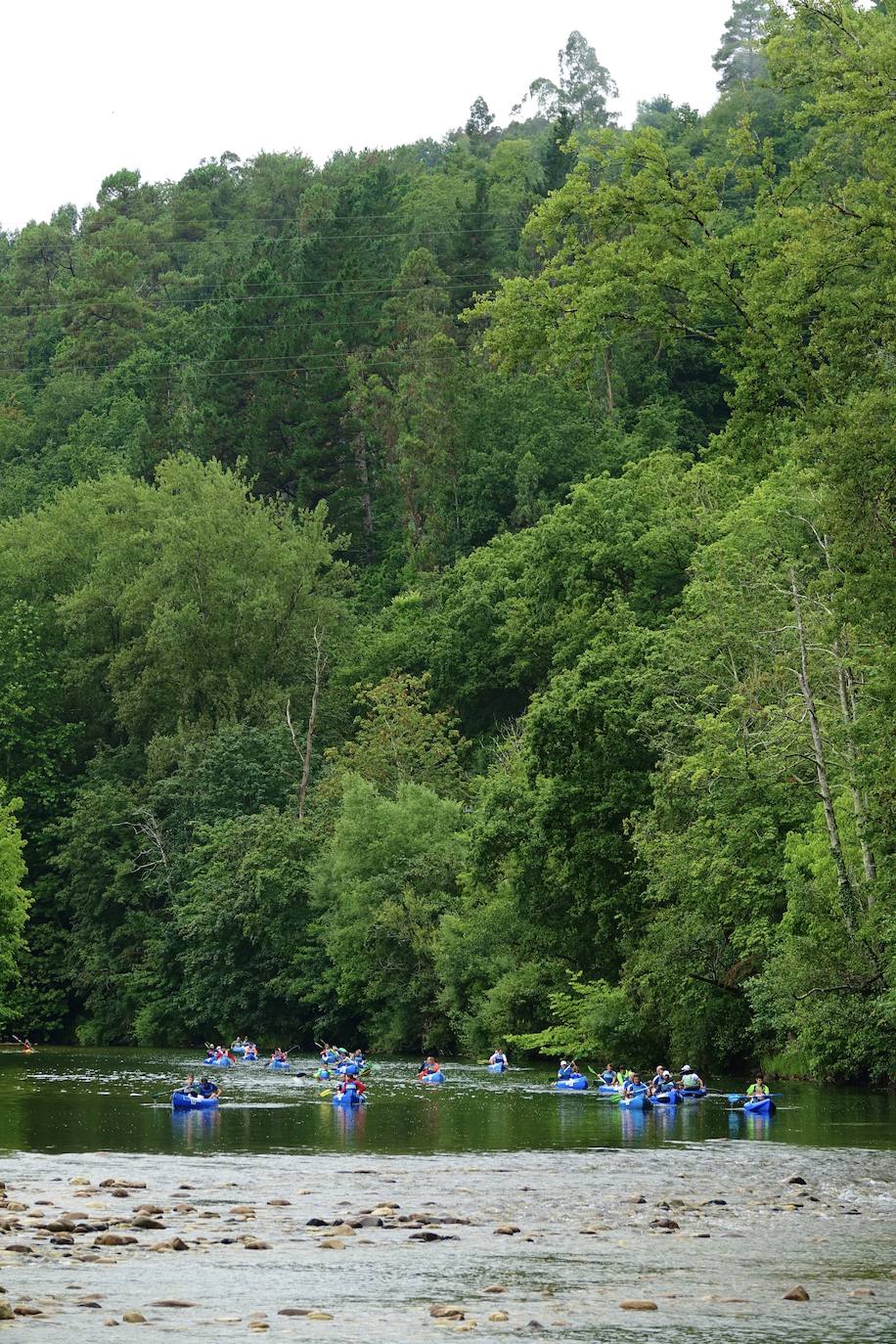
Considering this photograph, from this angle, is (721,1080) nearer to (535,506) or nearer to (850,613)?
(850,613)

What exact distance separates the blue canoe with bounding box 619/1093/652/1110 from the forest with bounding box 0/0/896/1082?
3619 mm

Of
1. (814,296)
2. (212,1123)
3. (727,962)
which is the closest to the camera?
(814,296)

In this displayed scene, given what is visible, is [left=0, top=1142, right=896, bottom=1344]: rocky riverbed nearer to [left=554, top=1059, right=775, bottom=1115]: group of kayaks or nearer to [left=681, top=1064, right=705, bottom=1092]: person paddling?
[left=554, top=1059, right=775, bottom=1115]: group of kayaks

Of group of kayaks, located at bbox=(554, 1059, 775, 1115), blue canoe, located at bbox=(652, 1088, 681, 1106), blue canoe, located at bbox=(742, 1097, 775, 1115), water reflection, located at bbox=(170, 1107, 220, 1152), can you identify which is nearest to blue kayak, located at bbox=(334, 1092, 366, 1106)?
water reflection, located at bbox=(170, 1107, 220, 1152)

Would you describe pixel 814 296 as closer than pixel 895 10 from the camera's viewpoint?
Yes

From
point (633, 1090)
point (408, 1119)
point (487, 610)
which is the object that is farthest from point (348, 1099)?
point (487, 610)

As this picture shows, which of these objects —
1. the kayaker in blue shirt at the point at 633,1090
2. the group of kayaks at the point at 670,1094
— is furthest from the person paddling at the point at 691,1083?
the kayaker in blue shirt at the point at 633,1090

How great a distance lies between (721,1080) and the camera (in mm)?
50688

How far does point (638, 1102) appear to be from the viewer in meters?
43.3

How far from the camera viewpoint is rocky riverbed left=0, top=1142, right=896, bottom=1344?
54.1 ft

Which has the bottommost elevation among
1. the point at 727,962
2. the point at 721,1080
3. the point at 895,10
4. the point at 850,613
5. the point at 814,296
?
the point at 721,1080

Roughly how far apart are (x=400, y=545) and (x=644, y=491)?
33371 mm

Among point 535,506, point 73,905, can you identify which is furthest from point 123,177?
point 73,905

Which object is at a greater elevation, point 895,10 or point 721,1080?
point 895,10
